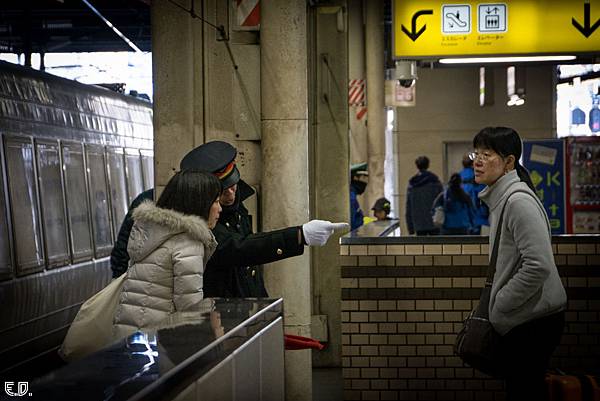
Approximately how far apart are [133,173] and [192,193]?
10.4 metres

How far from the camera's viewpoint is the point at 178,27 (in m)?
7.85

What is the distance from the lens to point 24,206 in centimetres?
1053

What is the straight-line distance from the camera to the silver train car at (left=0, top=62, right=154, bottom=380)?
33.2ft

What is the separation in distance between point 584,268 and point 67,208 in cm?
655

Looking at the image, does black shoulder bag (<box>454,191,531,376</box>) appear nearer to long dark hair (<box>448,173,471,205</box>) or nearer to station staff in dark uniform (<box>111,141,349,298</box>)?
station staff in dark uniform (<box>111,141,349,298</box>)

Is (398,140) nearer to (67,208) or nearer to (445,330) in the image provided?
(67,208)

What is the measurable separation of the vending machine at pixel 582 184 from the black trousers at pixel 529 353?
8.81 m

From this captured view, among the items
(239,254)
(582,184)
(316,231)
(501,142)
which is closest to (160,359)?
(239,254)

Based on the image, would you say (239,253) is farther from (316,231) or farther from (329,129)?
(329,129)

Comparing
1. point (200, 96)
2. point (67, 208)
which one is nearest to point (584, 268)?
point (200, 96)

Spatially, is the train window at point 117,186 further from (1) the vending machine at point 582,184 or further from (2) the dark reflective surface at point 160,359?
(2) the dark reflective surface at point 160,359

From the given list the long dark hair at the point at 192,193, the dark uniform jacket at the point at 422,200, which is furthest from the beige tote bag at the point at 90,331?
the dark uniform jacket at the point at 422,200

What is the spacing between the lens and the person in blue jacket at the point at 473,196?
1494 centimetres

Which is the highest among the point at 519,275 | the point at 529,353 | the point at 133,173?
the point at 133,173
